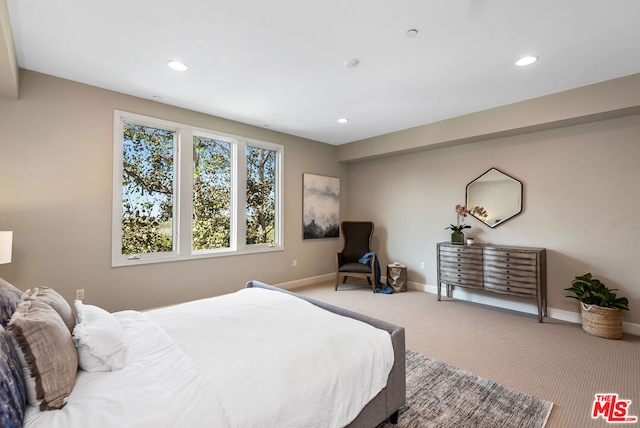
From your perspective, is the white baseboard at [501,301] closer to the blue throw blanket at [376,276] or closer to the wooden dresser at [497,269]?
the wooden dresser at [497,269]

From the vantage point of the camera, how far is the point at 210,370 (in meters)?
1.28

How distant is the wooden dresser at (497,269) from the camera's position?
3.53 m

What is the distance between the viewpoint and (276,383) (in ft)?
4.16

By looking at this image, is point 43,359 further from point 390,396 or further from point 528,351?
point 528,351

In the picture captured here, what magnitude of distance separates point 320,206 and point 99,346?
14.6 ft

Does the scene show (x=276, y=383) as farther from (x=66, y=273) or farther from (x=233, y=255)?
(x=233, y=255)

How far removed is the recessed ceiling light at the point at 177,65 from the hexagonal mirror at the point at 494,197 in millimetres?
3998

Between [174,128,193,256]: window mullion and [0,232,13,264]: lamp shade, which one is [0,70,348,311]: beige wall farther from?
[0,232,13,264]: lamp shade

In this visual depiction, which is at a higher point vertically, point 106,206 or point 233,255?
point 106,206

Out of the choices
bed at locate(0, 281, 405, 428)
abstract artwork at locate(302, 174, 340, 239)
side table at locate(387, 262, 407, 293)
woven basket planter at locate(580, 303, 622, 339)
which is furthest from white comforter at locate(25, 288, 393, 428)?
abstract artwork at locate(302, 174, 340, 239)

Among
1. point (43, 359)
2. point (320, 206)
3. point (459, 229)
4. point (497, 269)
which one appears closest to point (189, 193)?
point (320, 206)

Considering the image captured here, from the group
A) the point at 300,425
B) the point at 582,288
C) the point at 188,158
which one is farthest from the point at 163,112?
the point at 582,288

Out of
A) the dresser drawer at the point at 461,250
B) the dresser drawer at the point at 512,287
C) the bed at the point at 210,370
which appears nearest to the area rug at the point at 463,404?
the bed at the point at 210,370

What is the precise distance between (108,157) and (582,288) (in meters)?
5.47
